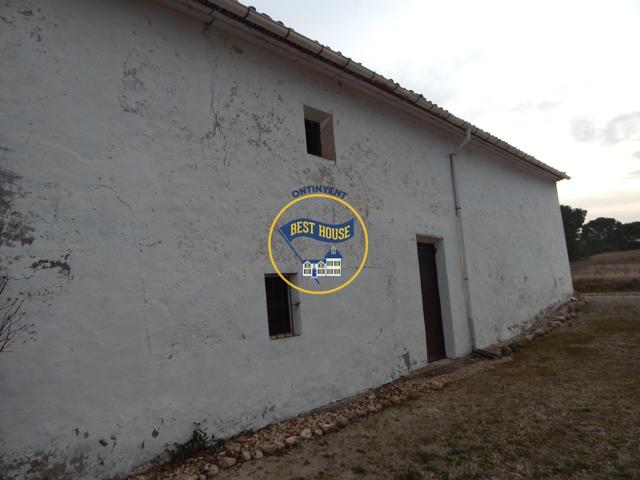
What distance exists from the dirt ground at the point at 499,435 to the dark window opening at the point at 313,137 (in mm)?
3526

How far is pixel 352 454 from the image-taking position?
3.63 metres

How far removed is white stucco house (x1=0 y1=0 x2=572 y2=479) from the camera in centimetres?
301

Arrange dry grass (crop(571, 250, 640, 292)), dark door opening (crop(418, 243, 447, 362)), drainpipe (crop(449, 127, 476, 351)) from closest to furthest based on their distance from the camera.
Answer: dark door opening (crop(418, 243, 447, 362)), drainpipe (crop(449, 127, 476, 351)), dry grass (crop(571, 250, 640, 292))

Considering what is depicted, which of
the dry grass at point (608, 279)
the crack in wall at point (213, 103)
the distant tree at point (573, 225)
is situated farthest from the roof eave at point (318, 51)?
the distant tree at point (573, 225)

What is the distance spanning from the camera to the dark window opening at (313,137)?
558 cm

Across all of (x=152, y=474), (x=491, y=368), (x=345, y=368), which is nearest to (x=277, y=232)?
(x=345, y=368)

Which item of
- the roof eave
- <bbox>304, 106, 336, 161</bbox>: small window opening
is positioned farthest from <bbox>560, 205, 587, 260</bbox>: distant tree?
<bbox>304, 106, 336, 161</bbox>: small window opening

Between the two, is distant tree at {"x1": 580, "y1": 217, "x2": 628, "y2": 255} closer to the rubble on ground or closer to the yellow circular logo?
the rubble on ground

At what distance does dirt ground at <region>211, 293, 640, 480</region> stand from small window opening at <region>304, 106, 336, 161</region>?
11.4ft

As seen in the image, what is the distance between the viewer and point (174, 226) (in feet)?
12.3

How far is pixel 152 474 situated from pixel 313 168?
12.0 ft

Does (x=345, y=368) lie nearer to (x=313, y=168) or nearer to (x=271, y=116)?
(x=313, y=168)

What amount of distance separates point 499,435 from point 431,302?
10.8 ft

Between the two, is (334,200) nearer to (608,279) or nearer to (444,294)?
(444,294)
